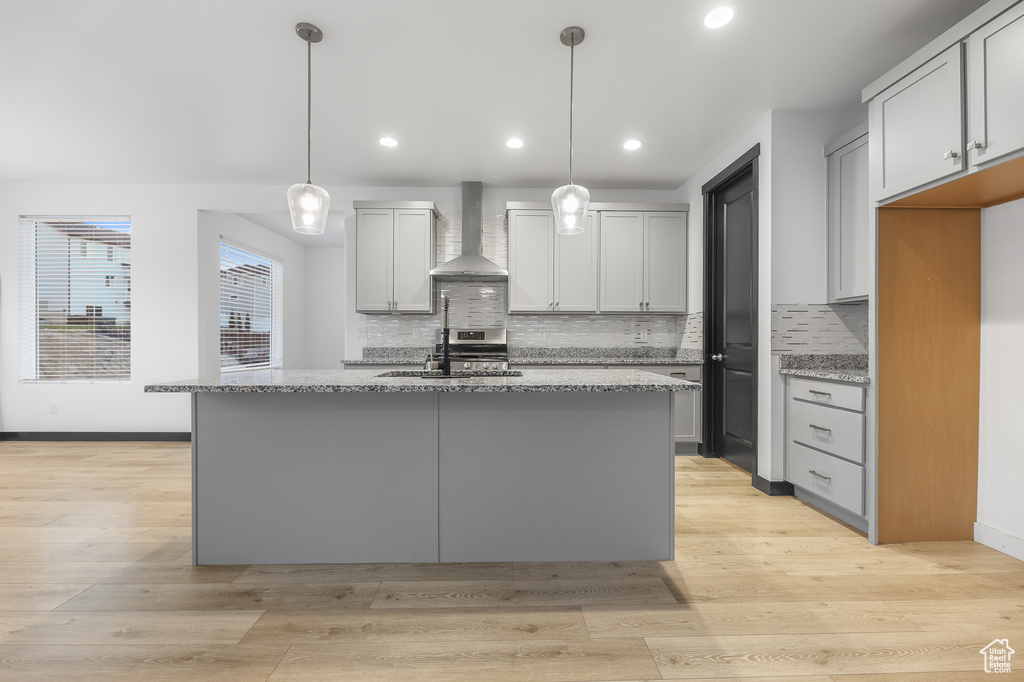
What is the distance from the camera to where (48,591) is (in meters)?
2.02

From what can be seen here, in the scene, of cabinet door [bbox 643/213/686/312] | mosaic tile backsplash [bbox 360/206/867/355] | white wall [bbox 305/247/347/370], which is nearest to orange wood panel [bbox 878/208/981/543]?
cabinet door [bbox 643/213/686/312]

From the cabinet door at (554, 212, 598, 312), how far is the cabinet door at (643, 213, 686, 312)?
523 mm

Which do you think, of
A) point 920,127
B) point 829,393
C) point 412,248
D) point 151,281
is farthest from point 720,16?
point 151,281

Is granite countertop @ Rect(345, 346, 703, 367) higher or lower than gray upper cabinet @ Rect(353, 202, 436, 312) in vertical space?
lower

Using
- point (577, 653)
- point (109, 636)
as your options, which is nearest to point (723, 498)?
point (577, 653)

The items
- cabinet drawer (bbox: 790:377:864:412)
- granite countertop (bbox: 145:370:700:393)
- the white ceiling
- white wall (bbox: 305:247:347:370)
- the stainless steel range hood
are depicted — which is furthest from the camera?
white wall (bbox: 305:247:347:370)

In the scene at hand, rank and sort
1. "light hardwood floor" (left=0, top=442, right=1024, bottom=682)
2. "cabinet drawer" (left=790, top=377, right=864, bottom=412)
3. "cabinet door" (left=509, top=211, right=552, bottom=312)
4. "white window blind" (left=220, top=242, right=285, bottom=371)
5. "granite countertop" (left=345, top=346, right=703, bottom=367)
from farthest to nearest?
"white window blind" (left=220, top=242, right=285, bottom=371), "granite countertop" (left=345, top=346, right=703, bottom=367), "cabinet door" (left=509, top=211, right=552, bottom=312), "cabinet drawer" (left=790, top=377, right=864, bottom=412), "light hardwood floor" (left=0, top=442, right=1024, bottom=682)

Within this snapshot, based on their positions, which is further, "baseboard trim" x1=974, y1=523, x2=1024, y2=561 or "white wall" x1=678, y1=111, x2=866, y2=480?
"white wall" x1=678, y1=111, x2=866, y2=480

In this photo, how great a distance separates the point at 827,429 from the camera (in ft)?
9.33

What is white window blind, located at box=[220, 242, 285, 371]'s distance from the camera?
5.91 metres

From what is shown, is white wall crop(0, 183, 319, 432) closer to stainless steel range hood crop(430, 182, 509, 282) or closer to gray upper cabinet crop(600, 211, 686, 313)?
stainless steel range hood crop(430, 182, 509, 282)

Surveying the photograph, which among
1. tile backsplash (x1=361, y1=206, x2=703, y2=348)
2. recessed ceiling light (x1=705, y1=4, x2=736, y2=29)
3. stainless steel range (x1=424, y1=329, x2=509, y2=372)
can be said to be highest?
recessed ceiling light (x1=705, y1=4, x2=736, y2=29)

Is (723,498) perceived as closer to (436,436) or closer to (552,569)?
(552,569)

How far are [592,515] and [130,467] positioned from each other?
12.9ft
